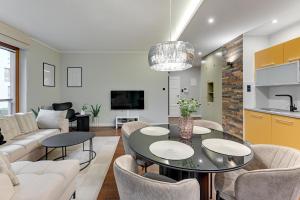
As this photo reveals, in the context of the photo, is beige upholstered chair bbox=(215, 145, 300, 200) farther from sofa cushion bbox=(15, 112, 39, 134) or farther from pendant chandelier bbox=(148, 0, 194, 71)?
sofa cushion bbox=(15, 112, 39, 134)

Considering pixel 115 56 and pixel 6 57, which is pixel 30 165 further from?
pixel 115 56

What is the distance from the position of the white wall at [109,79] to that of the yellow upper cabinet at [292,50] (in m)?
3.63

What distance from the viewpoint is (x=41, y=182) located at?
1415mm

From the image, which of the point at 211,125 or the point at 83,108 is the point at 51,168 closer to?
the point at 211,125

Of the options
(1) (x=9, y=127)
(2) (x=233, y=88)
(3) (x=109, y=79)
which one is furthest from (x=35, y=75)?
(2) (x=233, y=88)

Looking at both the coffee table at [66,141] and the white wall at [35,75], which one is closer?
the coffee table at [66,141]

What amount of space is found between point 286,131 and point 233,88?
1733 millimetres

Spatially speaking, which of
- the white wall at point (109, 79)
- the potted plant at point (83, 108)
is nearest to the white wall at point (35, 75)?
the white wall at point (109, 79)

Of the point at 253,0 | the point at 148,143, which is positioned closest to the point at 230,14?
the point at 253,0

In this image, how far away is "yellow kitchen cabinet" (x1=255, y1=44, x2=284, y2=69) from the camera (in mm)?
2992

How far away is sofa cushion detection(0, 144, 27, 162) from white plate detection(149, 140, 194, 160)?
1.97 m

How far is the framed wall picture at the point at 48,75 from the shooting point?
507cm

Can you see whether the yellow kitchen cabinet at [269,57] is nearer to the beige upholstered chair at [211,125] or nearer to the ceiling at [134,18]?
the ceiling at [134,18]

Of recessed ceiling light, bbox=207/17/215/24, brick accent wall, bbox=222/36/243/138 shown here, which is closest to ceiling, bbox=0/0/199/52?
recessed ceiling light, bbox=207/17/215/24
